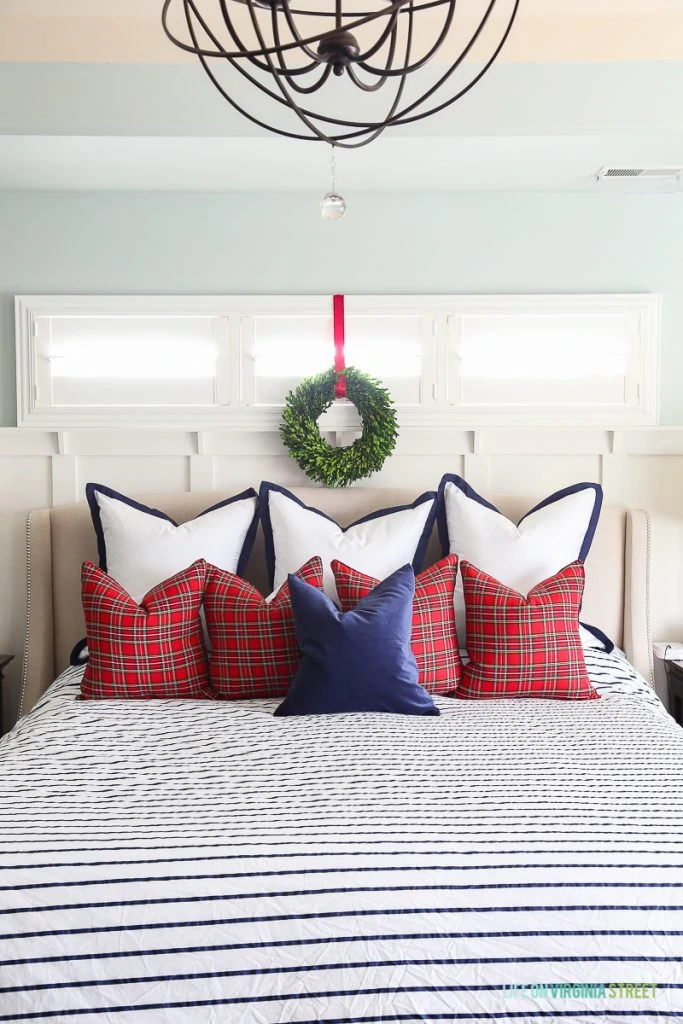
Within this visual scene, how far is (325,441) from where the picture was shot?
299 cm

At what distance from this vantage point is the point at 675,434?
3.04 meters

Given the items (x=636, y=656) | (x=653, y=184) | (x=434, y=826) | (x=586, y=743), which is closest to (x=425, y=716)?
(x=586, y=743)

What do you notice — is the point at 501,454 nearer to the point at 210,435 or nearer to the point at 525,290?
the point at 525,290

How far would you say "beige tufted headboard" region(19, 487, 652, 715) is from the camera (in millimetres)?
2877

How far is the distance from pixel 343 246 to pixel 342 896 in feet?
7.78

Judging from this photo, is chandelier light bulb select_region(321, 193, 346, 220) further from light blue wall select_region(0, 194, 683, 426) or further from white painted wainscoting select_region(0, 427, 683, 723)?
white painted wainscoting select_region(0, 427, 683, 723)

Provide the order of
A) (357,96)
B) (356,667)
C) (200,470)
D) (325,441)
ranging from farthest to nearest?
(200,470)
(325,441)
(357,96)
(356,667)

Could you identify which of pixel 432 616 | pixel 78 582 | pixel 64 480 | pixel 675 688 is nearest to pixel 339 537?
pixel 432 616

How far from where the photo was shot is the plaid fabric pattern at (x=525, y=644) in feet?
7.68

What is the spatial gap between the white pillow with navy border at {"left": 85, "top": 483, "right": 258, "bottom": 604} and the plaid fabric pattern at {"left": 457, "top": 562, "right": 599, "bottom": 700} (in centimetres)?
80

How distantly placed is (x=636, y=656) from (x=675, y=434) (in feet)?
2.74

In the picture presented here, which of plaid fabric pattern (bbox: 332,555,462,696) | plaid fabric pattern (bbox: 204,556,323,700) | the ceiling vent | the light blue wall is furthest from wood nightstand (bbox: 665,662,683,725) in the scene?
the ceiling vent

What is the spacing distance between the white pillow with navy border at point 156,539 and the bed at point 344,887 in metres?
0.93

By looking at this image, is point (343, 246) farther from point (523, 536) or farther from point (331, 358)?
point (523, 536)
